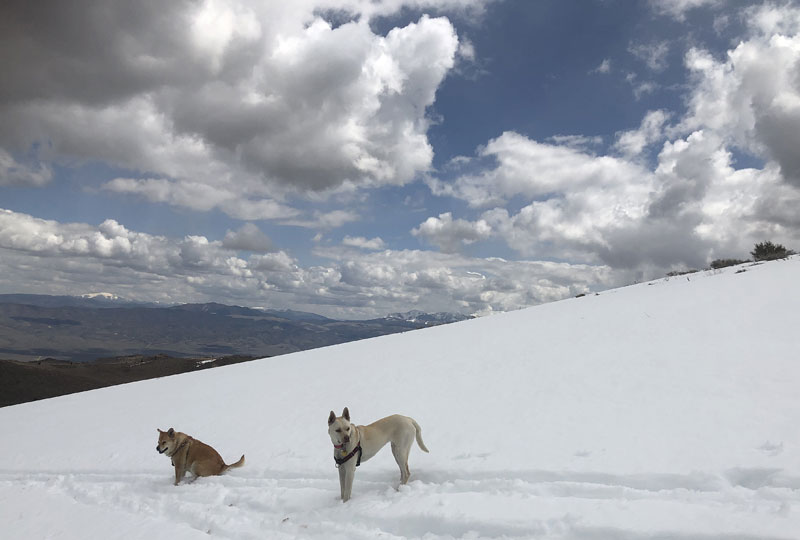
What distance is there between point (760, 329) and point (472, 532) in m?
8.78

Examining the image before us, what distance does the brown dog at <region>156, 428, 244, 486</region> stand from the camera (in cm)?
697

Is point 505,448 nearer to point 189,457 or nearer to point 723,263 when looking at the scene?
point 189,457

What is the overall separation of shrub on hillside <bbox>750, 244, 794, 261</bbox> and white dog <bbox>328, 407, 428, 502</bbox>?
25890mm

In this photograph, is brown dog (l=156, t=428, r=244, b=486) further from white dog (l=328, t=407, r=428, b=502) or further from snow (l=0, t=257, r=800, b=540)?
white dog (l=328, t=407, r=428, b=502)

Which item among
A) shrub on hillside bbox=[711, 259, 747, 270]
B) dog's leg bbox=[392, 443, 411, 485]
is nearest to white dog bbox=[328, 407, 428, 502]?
dog's leg bbox=[392, 443, 411, 485]

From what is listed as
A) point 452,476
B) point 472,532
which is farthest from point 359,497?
point 472,532

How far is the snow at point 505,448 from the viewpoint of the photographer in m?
4.39

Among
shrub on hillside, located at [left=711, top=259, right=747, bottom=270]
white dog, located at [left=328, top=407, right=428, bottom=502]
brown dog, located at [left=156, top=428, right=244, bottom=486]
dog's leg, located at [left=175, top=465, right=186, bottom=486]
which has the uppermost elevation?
shrub on hillside, located at [left=711, top=259, right=747, bottom=270]

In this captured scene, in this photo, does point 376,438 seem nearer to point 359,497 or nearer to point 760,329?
point 359,497

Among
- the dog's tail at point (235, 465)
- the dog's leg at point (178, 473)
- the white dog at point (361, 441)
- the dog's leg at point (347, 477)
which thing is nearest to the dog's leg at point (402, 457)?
the white dog at point (361, 441)

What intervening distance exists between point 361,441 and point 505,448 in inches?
88.0

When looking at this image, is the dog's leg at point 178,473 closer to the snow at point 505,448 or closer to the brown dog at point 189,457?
the brown dog at point 189,457

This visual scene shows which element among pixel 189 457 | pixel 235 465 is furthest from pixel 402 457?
pixel 189 457

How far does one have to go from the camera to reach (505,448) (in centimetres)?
604
